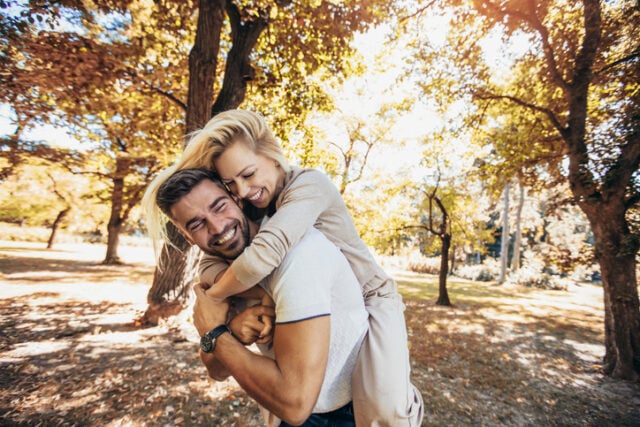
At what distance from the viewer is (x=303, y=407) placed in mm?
1229

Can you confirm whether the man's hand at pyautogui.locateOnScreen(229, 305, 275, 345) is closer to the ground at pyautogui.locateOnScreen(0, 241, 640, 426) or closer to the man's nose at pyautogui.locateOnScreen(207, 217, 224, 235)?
the man's nose at pyautogui.locateOnScreen(207, 217, 224, 235)

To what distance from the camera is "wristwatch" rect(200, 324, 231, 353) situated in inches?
62.9

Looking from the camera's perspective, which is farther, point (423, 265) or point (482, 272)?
point (423, 265)

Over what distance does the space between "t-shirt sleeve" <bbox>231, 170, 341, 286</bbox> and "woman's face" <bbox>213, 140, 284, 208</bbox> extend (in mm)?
357

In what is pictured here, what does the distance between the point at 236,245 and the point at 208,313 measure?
447 mm

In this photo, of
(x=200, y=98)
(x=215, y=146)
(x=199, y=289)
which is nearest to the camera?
(x=199, y=289)

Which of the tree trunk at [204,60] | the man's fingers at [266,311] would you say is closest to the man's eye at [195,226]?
the man's fingers at [266,311]

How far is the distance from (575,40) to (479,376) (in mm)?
8179

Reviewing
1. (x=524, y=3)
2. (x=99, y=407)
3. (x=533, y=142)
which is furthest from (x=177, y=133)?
(x=533, y=142)

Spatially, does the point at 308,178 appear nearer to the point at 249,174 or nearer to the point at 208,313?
the point at 249,174

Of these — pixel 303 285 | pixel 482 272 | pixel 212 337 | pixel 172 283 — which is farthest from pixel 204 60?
pixel 482 272

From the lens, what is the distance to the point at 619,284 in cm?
637

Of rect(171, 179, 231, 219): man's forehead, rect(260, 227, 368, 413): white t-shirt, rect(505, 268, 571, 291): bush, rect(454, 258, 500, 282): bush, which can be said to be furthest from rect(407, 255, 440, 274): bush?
rect(171, 179, 231, 219): man's forehead

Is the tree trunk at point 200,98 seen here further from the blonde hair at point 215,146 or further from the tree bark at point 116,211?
the tree bark at point 116,211
